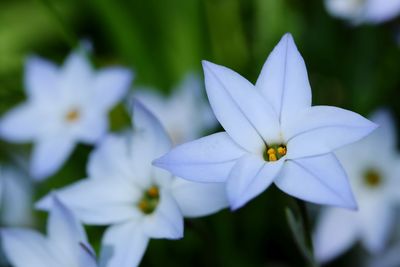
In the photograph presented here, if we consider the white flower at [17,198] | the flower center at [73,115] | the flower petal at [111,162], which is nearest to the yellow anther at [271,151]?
the flower petal at [111,162]

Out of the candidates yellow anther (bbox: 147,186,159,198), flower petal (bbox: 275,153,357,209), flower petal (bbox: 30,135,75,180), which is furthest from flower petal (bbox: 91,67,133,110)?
flower petal (bbox: 275,153,357,209)

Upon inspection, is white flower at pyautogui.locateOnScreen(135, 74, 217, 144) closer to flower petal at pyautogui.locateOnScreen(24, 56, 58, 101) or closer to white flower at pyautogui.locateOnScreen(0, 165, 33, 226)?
flower petal at pyautogui.locateOnScreen(24, 56, 58, 101)

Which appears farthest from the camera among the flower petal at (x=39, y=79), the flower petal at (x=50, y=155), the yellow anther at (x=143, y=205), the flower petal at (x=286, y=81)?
the flower petal at (x=39, y=79)

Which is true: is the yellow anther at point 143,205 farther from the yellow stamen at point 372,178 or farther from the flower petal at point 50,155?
the yellow stamen at point 372,178

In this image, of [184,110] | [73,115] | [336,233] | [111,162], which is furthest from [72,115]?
[336,233]

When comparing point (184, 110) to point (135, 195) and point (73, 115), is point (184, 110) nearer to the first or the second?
point (73, 115)
